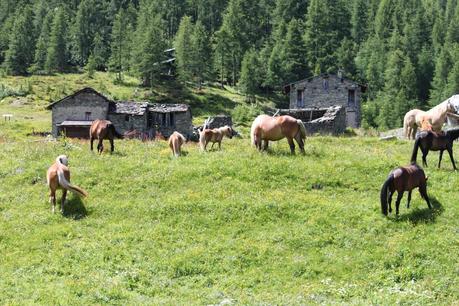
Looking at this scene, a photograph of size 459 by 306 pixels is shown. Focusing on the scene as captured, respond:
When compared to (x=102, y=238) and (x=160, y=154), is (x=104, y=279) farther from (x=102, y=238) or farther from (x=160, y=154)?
(x=160, y=154)

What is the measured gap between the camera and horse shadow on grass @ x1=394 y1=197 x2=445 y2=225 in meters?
20.1

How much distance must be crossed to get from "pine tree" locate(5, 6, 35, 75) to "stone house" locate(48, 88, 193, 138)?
223 ft

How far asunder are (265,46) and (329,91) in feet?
228

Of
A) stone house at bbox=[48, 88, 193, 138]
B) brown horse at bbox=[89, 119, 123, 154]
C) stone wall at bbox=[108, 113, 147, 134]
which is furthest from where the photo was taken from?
stone house at bbox=[48, 88, 193, 138]

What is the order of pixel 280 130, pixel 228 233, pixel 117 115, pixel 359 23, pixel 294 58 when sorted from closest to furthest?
1. pixel 228 233
2. pixel 280 130
3. pixel 117 115
4. pixel 294 58
5. pixel 359 23

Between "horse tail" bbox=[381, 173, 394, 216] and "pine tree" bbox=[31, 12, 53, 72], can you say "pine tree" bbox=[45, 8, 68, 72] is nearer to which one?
"pine tree" bbox=[31, 12, 53, 72]

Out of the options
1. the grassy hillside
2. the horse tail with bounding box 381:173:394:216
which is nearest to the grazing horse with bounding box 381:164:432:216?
the horse tail with bounding box 381:173:394:216

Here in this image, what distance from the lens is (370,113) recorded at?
11319cm

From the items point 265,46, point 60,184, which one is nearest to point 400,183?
point 60,184

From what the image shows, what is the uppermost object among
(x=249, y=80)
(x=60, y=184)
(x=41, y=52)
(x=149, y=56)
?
(x=41, y=52)

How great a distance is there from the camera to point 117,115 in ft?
201

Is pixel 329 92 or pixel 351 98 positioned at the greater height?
pixel 329 92

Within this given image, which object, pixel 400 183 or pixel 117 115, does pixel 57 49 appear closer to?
pixel 117 115

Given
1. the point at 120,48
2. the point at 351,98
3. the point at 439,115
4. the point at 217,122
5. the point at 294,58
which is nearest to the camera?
the point at 439,115
